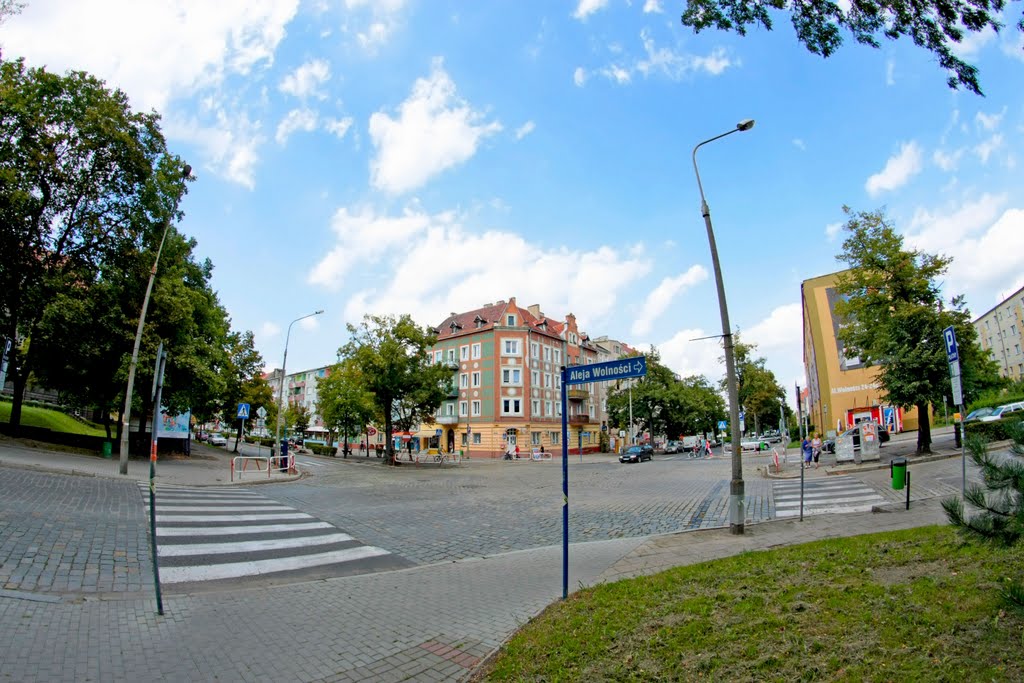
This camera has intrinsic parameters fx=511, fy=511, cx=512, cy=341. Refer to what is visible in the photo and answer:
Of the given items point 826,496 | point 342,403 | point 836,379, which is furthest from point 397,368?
point 836,379

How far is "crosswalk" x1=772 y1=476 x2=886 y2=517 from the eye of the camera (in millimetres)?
12284

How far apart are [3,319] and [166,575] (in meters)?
27.3

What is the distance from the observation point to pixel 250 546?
8625 mm

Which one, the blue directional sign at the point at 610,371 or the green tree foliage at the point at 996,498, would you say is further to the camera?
the blue directional sign at the point at 610,371

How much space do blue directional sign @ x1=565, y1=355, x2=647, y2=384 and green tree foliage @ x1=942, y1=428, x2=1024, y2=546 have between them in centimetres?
259

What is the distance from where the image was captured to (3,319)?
24797 millimetres

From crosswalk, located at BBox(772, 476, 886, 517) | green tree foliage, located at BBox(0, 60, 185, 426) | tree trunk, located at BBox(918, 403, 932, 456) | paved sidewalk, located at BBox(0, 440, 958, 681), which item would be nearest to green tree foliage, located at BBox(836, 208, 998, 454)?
tree trunk, located at BBox(918, 403, 932, 456)

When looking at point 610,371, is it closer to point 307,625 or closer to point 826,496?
point 307,625

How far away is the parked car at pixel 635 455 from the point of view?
4206cm

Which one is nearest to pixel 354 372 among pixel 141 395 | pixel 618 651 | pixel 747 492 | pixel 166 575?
pixel 141 395

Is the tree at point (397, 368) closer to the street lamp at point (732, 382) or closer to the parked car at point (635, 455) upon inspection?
the parked car at point (635, 455)

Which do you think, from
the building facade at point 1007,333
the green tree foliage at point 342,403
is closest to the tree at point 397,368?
the green tree foliage at point 342,403

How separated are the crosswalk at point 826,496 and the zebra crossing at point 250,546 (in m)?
9.68

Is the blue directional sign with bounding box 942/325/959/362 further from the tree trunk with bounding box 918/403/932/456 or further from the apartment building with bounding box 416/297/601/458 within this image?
the apartment building with bounding box 416/297/601/458
